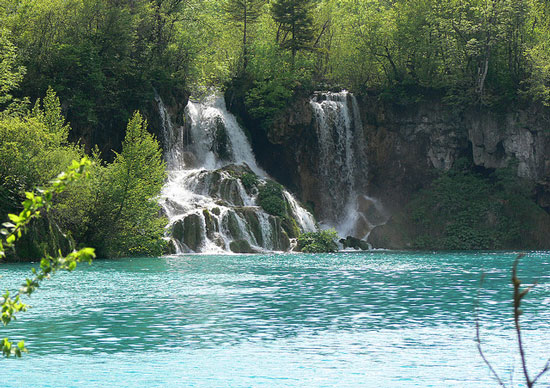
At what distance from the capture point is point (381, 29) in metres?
66.9

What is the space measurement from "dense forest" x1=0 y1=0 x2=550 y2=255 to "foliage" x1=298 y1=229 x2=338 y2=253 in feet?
36.2

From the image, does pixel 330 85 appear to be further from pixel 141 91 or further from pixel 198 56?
pixel 141 91

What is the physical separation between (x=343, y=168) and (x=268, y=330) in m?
45.0

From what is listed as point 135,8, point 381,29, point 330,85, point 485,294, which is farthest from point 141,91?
point 485,294

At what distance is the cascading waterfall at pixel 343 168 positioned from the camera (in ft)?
199

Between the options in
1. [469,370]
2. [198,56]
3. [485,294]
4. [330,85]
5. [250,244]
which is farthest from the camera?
[330,85]

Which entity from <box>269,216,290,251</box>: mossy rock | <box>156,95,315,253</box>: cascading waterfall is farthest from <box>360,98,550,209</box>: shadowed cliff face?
<box>269,216,290,251</box>: mossy rock

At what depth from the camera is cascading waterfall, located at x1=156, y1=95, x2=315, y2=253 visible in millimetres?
47656

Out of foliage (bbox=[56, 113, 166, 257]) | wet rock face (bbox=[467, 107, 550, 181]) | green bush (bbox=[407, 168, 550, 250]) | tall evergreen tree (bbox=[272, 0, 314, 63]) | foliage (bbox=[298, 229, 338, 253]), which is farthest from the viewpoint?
tall evergreen tree (bbox=[272, 0, 314, 63])

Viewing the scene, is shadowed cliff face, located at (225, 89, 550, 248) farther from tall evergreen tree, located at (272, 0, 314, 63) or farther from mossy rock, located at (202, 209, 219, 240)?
mossy rock, located at (202, 209, 219, 240)

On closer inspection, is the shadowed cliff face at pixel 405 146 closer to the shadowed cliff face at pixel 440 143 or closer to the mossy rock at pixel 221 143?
the shadowed cliff face at pixel 440 143

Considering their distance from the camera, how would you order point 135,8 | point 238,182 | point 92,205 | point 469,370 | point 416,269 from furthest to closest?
point 135,8, point 238,182, point 92,205, point 416,269, point 469,370

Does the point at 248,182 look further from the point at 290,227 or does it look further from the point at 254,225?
the point at 254,225

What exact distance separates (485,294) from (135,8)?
40837 millimetres
